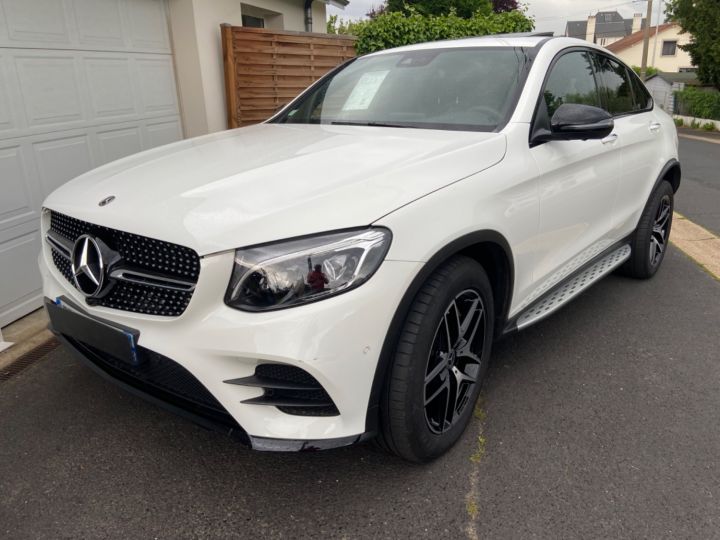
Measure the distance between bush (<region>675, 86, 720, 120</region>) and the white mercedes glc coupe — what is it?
24479 mm

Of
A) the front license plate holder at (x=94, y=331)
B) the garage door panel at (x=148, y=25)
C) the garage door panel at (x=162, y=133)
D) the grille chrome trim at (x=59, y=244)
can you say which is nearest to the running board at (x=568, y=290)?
the front license plate holder at (x=94, y=331)

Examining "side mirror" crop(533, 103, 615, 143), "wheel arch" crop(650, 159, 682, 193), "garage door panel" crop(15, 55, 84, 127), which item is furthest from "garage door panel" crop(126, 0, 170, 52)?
"wheel arch" crop(650, 159, 682, 193)

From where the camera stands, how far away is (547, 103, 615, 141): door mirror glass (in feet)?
8.91

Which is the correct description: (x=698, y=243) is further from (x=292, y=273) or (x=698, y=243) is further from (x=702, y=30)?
(x=702, y=30)

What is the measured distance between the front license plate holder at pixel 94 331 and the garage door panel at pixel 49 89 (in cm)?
231

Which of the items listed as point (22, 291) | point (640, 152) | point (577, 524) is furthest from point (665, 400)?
point (22, 291)

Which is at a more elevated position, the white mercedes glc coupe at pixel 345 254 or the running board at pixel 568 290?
the white mercedes glc coupe at pixel 345 254

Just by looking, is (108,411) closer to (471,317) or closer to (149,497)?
(149,497)

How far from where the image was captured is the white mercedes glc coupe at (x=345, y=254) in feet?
6.10

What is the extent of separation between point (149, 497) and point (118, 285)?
843 mm

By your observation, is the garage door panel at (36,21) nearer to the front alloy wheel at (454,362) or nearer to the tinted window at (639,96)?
the front alloy wheel at (454,362)

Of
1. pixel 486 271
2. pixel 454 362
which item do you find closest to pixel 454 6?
pixel 486 271

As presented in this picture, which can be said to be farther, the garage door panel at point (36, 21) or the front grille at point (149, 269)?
the garage door panel at point (36, 21)

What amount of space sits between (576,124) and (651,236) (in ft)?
6.77
